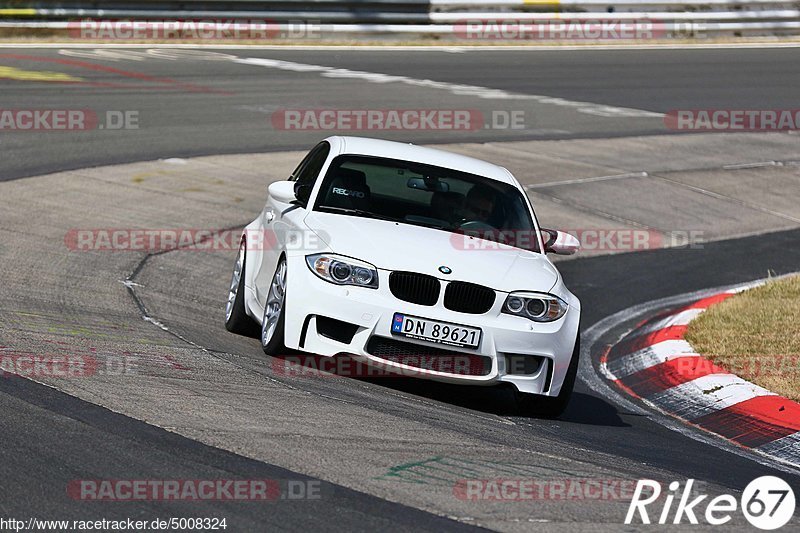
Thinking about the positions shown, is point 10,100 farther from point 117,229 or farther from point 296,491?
point 296,491

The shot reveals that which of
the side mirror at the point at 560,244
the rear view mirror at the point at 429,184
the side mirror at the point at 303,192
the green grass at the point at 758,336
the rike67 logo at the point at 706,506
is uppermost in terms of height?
the rear view mirror at the point at 429,184

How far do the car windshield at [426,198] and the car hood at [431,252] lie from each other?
187 mm

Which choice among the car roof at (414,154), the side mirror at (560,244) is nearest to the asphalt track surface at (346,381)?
the side mirror at (560,244)

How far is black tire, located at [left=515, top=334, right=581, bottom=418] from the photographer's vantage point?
8195mm

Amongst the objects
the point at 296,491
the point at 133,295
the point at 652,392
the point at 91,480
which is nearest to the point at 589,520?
the point at 296,491

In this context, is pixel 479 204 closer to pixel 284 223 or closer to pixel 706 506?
pixel 284 223

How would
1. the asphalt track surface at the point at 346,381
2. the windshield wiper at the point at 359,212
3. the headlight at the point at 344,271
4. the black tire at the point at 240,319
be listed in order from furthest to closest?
the black tire at the point at 240,319 → the windshield wiper at the point at 359,212 → the headlight at the point at 344,271 → the asphalt track surface at the point at 346,381

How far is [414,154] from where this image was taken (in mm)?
9594

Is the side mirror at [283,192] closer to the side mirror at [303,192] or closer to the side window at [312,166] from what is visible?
Answer: the side mirror at [303,192]

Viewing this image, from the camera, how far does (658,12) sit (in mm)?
32438

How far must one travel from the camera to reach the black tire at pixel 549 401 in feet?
26.9

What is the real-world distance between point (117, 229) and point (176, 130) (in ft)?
18.8

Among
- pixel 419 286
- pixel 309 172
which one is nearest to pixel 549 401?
pixel 419 286

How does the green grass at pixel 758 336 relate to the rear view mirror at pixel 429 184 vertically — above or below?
below
